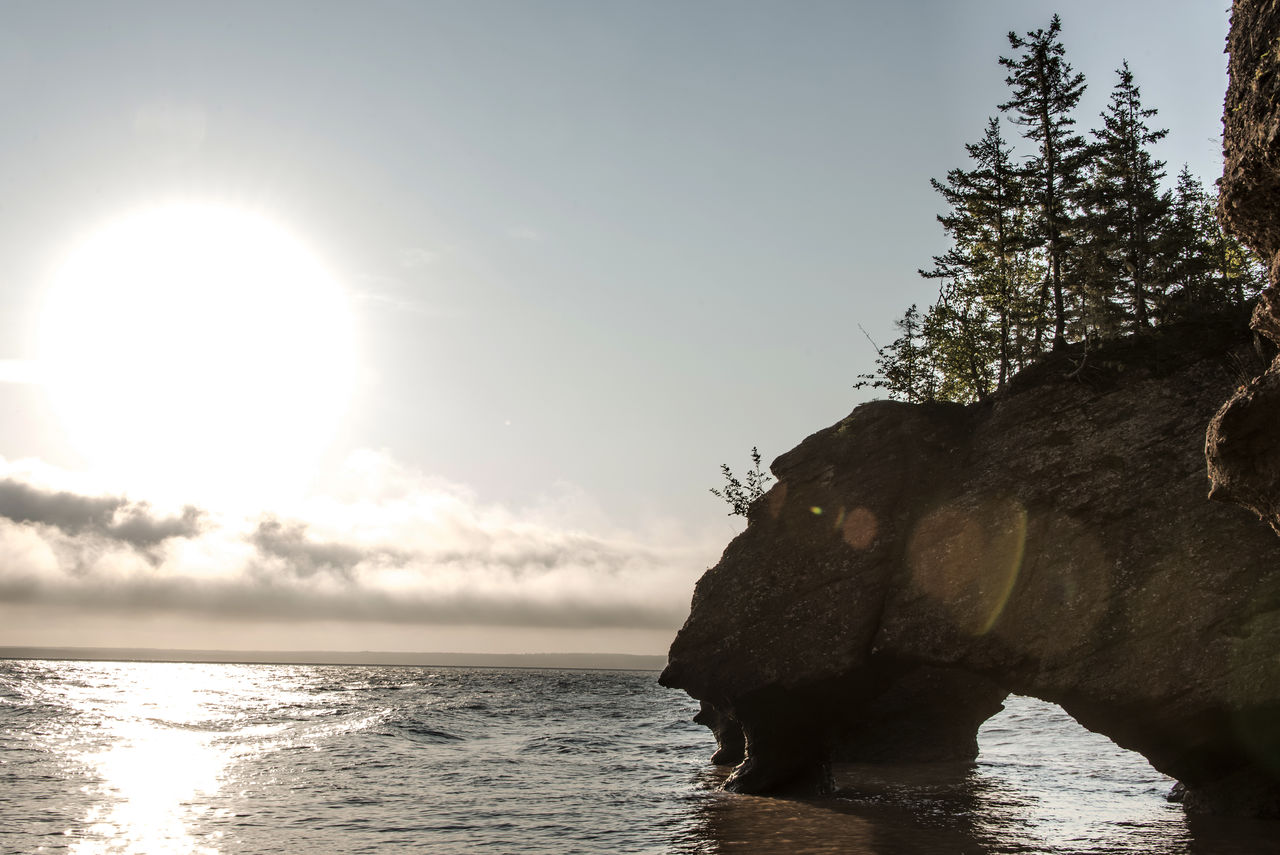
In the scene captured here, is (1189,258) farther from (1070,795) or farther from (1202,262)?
(1070,795)

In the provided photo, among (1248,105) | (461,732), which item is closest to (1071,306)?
(1248,105)

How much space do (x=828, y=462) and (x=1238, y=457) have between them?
1356 centimetres

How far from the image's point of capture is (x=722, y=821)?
834 inches

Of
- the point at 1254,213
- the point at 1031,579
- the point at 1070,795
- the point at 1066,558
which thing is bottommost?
the point at 1070,795

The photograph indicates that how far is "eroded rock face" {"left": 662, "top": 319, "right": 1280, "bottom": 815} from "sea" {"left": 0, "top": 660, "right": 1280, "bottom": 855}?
95.6 inches

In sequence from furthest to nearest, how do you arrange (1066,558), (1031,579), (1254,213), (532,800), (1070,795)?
(532,800) < (1070,795) < (1031,579) < (1066,558) < (1254,213)

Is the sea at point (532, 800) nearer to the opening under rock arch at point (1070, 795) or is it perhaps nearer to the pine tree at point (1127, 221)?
the opening under rock arch at point (1070, 795)

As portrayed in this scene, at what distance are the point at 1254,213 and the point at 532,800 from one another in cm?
2355

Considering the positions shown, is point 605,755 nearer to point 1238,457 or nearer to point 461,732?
point 461,732

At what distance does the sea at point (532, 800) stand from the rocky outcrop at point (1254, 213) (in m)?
7.57

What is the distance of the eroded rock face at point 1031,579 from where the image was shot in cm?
1866

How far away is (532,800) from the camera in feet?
85.1

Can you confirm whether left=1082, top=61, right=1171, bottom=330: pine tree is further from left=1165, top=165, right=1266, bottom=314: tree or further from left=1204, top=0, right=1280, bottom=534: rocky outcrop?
left=1204, top=0, right=1280, bottom=534: rocky outcrop

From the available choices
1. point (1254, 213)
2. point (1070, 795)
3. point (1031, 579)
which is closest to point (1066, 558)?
point (1031, 579)
